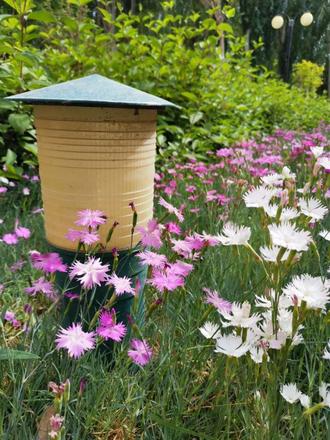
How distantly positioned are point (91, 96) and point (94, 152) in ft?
0.48

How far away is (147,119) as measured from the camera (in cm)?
Result: 126

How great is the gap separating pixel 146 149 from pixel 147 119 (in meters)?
0.09

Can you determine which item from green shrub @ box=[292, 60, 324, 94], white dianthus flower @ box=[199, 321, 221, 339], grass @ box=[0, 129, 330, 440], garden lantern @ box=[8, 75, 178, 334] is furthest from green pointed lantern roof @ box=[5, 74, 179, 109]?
green shrub @ box=[292, 60, 324, 94]

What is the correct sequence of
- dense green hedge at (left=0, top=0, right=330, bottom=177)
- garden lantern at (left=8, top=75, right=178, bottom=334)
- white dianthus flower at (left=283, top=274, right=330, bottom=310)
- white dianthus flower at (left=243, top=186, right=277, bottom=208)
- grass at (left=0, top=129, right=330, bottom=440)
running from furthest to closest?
dense green hedge at (left=0, top=0, right=330, bottom=177) → garden lantern at (left=8, top=75, right=178, bottom=334) → white dianthus flower at (left=243, top=186, right=277, bottom=208) → grass at (left=0, top=129, right=330, bottom=440) → white dianthus flower at (left=283, top=274, right=330, bottom=310)

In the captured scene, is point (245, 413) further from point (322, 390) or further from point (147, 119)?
point (147, 119)

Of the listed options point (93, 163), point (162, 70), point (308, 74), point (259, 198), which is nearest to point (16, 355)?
point (93, 163)

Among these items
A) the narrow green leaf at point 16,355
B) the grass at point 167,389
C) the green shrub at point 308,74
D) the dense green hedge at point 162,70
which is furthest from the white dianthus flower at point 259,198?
the green shrub at point 308,74

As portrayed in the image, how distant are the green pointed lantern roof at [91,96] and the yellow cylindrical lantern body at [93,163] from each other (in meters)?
0.04

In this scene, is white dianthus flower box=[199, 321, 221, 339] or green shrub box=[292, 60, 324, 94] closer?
white dianthus flower box=[199, 321, 221, 339]

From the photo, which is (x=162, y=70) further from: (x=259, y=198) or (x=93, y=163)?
(x=259, y=198)

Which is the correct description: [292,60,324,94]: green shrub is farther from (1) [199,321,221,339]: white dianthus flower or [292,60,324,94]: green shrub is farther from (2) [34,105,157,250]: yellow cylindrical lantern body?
(1) [199,321,221,339]: white dianthus flower

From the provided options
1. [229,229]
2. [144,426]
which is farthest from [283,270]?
[144,426]

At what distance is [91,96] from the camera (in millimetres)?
1133

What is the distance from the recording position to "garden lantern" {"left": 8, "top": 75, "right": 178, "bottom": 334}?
3.78 ft
